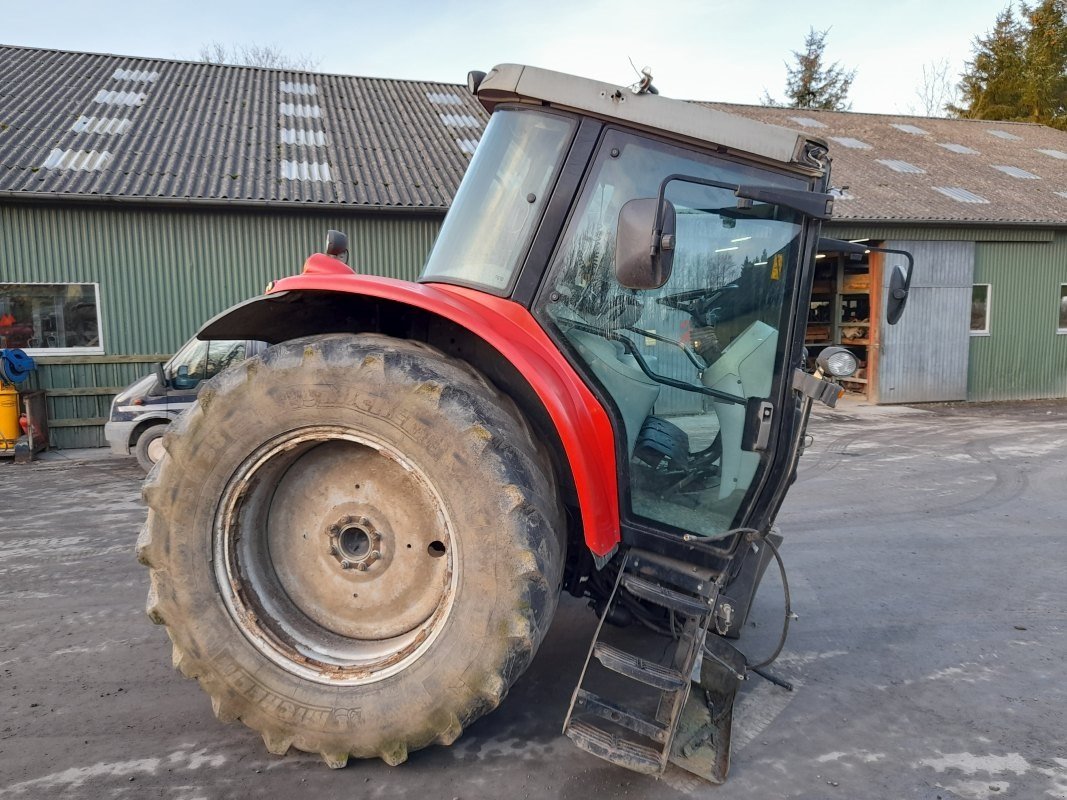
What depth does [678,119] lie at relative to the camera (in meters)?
2.64

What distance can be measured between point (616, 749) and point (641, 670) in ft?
0.89

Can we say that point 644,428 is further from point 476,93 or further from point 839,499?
point 839,499

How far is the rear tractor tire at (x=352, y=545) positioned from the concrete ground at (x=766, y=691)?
0.31 m

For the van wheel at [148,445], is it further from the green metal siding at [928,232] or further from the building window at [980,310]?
the building window at [980,310]

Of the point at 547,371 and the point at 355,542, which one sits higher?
the point at 547,371

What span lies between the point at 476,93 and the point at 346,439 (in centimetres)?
150

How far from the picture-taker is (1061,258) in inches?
583

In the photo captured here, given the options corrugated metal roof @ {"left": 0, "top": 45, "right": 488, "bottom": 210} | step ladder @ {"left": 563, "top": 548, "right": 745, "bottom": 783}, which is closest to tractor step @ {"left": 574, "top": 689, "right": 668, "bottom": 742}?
step ladder @ {"left": 563, "top": 548, "right": 745, "bottom": 783}

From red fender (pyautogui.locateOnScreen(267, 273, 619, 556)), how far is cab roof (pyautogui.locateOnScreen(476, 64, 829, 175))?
77 cm

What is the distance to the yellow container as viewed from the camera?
892cm

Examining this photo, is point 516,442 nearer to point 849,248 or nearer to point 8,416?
point 849,248

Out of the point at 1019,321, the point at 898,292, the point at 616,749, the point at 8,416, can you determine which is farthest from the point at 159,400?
the point at 1019,321

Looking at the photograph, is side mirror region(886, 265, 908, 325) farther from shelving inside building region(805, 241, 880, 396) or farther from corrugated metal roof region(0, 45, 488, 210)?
shelving inside building region(805, 241, 880, 396)

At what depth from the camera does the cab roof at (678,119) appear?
2635 mm
